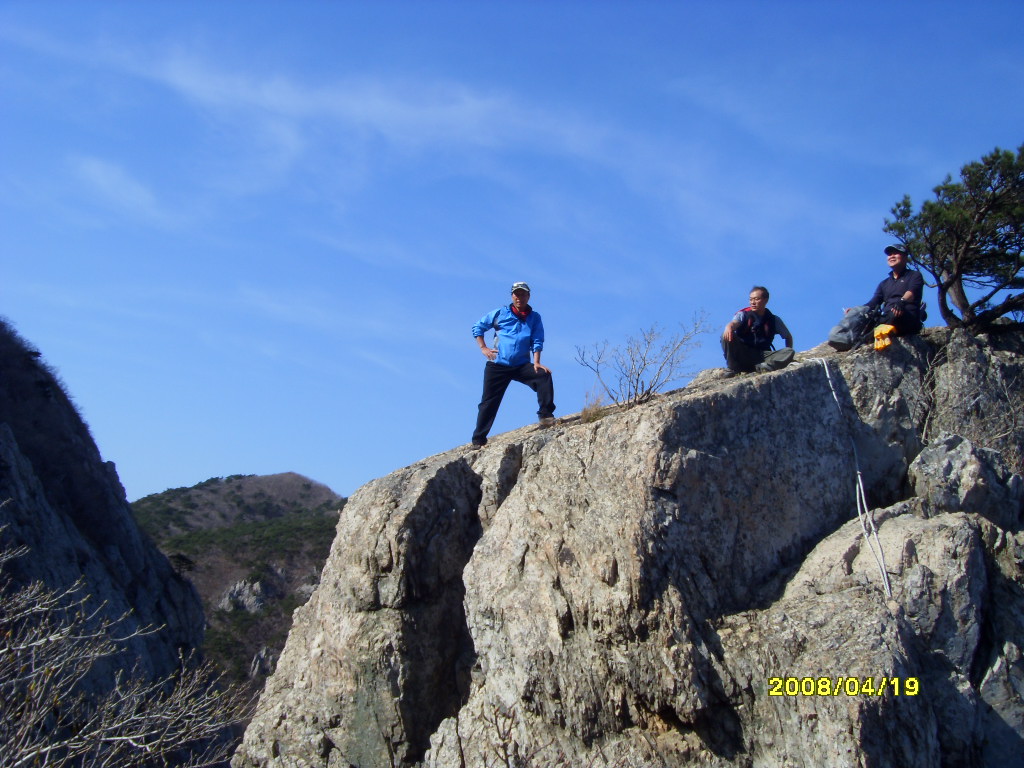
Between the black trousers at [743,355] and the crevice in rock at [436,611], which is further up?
the black trousers at [743,355]

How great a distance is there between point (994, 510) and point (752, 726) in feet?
11.9

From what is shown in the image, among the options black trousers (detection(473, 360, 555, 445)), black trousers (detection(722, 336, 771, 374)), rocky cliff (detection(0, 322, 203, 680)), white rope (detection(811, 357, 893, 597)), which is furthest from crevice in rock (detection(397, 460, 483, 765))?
rocky cliff (detection(0, 322, 203, 680))

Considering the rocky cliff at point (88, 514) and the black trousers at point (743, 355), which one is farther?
the rocky cliff at point (88, 514)

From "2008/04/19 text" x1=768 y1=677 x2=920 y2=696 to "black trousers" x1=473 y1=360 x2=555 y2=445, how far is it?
14.0 ft

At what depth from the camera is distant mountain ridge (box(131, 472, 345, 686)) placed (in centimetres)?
4169

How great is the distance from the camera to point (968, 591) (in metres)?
7.66

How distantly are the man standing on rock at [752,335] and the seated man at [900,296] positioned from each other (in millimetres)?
1192

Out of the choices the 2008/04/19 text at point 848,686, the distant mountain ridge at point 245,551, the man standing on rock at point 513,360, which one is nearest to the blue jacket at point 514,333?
the man standing on rock at point 513,360

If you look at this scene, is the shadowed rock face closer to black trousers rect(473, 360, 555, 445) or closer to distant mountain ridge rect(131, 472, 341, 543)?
black trousers rect(473, 360, 555, 445)

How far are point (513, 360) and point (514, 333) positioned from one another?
0.31 m

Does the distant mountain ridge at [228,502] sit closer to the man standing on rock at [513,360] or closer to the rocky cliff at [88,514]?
the rocky cliff at [88,514]

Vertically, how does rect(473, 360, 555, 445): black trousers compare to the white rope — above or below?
above

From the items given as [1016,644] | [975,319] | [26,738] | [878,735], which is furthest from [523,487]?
[975,319]

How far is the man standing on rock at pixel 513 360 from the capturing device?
1026 cm
